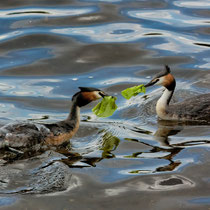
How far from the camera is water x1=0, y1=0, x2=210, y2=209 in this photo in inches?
291

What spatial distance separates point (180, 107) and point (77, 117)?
222 cm

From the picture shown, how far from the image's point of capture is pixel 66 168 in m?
8.08

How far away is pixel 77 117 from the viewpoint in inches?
374

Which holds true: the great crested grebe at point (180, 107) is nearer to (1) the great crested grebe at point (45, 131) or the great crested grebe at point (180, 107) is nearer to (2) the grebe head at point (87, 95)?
(2) the grebe head at point (87, 95)

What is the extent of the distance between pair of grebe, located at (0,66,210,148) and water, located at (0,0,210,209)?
0.86ft

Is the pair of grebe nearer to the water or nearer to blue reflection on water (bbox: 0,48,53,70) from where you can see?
the water

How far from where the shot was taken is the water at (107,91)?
7.38 meters

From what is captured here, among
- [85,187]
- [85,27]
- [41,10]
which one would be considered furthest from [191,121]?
[41,10]

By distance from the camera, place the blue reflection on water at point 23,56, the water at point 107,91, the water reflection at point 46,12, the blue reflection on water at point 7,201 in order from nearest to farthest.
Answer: the blue reflection on water at point 7,201, the water at point 107,91, the blue reflection on water at point 23,56, the water reflection at point 46,12

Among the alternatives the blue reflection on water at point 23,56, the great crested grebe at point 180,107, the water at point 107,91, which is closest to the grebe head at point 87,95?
the water at point 107,91

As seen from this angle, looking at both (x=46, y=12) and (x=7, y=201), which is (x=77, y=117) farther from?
(x=46, y=12)

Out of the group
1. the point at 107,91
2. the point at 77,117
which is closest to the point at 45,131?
the point at 77,117

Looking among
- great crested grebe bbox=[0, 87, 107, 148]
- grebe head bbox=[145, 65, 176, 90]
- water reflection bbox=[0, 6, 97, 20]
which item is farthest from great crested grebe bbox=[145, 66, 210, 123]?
water reflection bbox=[0, 6, 97, 20]

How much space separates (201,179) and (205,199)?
0.55 meters
